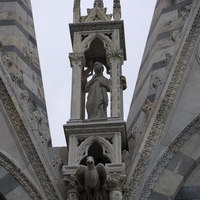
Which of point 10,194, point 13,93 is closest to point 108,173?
point 10,194

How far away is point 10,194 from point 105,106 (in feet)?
5.37

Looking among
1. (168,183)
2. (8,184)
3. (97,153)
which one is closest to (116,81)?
(97,153)

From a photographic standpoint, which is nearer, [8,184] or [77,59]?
[8,184]

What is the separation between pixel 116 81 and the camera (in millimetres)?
10258

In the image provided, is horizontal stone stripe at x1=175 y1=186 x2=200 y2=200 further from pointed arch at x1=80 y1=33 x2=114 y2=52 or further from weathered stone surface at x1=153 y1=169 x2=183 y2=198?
pointed arch at x1=80 y1=33 x2=114 y2=52

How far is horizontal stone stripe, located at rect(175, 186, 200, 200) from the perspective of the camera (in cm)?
947

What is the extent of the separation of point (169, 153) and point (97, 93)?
1.22m

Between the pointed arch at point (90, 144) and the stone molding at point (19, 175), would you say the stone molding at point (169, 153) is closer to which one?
the pointed arch at point (90, 144)

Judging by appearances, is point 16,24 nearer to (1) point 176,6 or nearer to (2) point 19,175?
(1) point 176,6

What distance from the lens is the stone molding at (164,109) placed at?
949 cm

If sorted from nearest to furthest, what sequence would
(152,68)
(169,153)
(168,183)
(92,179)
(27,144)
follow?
(92,179), (168,183), (169,153), (27,144), (152,68)

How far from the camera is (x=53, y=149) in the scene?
409 inches

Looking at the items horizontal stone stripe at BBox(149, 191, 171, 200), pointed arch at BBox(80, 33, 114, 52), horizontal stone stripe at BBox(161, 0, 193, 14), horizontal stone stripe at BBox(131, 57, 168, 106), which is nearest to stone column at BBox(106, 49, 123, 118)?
pointed arch at BBox(80, 33, 114, 52)

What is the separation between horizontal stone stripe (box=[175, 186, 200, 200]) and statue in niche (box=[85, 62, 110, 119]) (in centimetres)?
134
